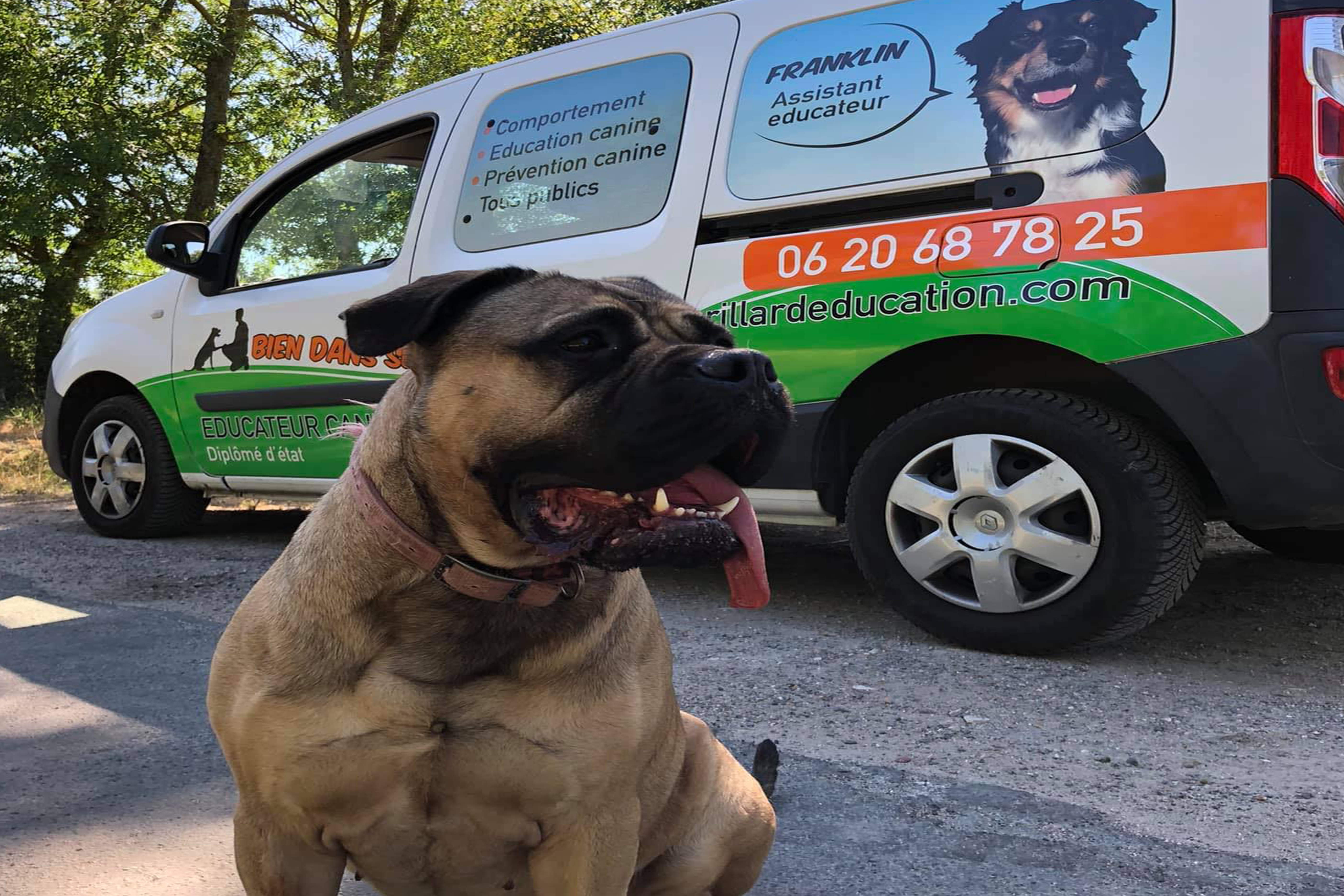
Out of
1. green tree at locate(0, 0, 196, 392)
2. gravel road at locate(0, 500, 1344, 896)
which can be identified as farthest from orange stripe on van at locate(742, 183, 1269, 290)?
green tree at locate(0, 0, 196, 392)

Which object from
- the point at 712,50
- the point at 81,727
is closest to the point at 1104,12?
the point at 712,50

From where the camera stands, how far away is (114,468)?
6.11 metres

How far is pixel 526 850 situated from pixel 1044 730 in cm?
171

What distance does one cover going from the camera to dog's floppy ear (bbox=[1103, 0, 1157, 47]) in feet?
10.8

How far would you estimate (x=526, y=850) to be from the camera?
1.90 meters

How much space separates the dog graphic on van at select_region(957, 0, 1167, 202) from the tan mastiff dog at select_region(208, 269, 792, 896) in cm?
184

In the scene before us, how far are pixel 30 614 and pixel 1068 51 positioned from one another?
171 inches

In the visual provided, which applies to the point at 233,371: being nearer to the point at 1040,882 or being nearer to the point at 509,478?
the point at 509,478

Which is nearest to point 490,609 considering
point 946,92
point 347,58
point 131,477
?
point 946,92

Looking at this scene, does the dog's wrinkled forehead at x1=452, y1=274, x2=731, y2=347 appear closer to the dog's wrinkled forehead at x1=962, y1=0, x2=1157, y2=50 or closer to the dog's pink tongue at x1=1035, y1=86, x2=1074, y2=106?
the dog's pink tongue at x1=1035, y1=86, x2=1074, y2=106

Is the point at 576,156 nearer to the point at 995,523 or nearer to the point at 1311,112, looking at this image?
the point at 995,523

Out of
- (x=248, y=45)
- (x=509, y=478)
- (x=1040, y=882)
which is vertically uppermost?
(x=248, y=45)

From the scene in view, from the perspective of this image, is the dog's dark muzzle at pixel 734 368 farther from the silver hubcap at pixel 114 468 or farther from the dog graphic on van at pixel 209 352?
the silver hubcap at pixel 114 468

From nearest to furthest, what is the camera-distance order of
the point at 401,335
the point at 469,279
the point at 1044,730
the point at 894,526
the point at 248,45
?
the point at 401,335 → the point at 469,279 → the point at 1044,730 → the point at 894,526 → the point at 248,45
